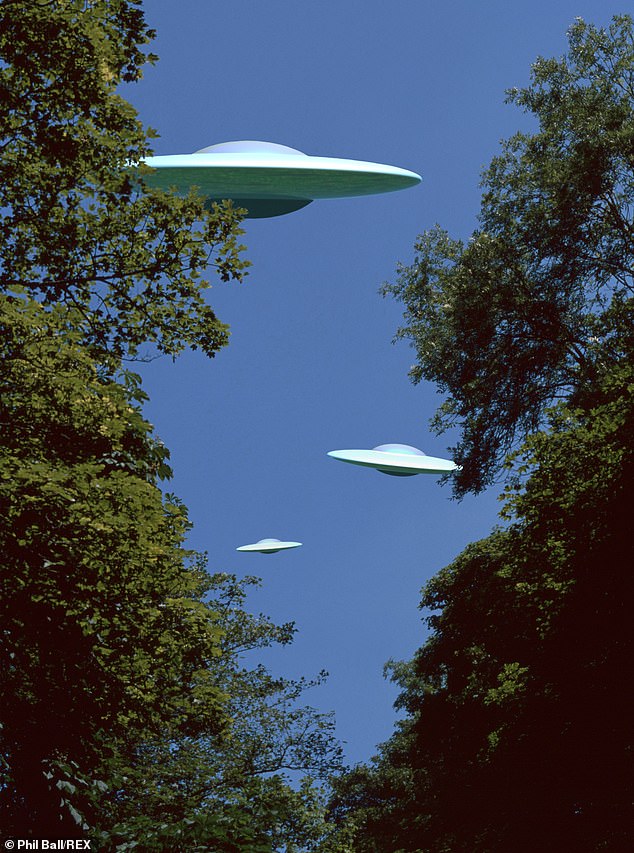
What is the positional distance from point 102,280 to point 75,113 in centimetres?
223

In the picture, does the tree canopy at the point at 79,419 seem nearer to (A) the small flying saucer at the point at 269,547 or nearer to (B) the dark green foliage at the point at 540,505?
(B) the dark green foliage at the point at 540,505

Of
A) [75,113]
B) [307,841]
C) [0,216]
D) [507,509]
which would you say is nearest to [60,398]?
[0,216]

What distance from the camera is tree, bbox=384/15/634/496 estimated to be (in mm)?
23453

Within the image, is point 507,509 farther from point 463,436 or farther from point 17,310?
point 463,436

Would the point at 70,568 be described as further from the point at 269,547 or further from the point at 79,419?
the point at 269,547

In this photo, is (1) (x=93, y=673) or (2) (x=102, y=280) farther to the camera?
(1) (x=93, y=673)

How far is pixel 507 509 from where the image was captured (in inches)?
611

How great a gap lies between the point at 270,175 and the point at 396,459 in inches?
517

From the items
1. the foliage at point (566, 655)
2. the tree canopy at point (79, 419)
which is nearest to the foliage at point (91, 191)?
the tree canopy at point (79, 419)

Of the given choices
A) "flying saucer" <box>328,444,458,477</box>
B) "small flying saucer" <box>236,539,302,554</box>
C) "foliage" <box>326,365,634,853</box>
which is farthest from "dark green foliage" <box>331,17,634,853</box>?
"small flying saucer" <box>236,539,302,554</box>

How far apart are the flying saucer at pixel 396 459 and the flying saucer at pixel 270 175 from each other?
1069 cm

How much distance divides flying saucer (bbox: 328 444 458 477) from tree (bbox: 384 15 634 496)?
7.43 metres

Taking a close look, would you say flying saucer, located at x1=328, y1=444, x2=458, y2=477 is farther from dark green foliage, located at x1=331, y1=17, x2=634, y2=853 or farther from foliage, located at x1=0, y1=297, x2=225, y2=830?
foliage, located at x1=0, y1=297, x2=225, y2=830

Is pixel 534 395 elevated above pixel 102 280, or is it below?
above
